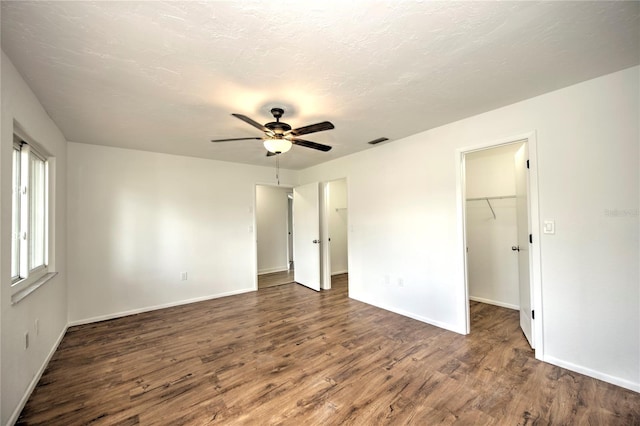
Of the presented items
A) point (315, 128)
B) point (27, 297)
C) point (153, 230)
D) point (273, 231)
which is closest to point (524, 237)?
point (315, 128)

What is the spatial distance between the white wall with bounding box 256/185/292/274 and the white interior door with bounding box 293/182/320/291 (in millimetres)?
1373

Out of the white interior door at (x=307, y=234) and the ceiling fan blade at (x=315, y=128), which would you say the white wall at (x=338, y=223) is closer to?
the white interior door at (x=307, y=234)

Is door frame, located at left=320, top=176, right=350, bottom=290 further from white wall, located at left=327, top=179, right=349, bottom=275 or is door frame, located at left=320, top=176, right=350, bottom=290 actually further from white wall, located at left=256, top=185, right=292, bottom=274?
white wall, located at left=256, top=185, right=292, bottom=274

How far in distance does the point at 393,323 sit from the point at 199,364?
2.22m

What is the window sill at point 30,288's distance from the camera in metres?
1.79

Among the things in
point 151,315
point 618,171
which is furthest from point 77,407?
point 618,171

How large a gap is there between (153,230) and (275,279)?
2686mm

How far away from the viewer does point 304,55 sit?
1.67 meters

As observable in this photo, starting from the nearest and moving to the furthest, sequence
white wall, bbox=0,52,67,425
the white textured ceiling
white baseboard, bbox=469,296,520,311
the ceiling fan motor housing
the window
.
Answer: the white textured ceiling < white wall, bbox=0,52,67,425 < the window < the ceiling fan motor housing < white baseboard, bbox=469,296,520,311

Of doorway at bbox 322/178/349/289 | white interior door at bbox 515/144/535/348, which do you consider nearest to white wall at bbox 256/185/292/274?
doorway at bbox 322/178/349/289

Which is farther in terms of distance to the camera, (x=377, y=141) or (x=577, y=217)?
(x=377, y=141)

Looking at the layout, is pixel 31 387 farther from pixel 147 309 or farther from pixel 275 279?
pixel 275 279

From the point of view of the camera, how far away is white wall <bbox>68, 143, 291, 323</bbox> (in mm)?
3430

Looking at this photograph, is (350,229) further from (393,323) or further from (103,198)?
(103,198)
